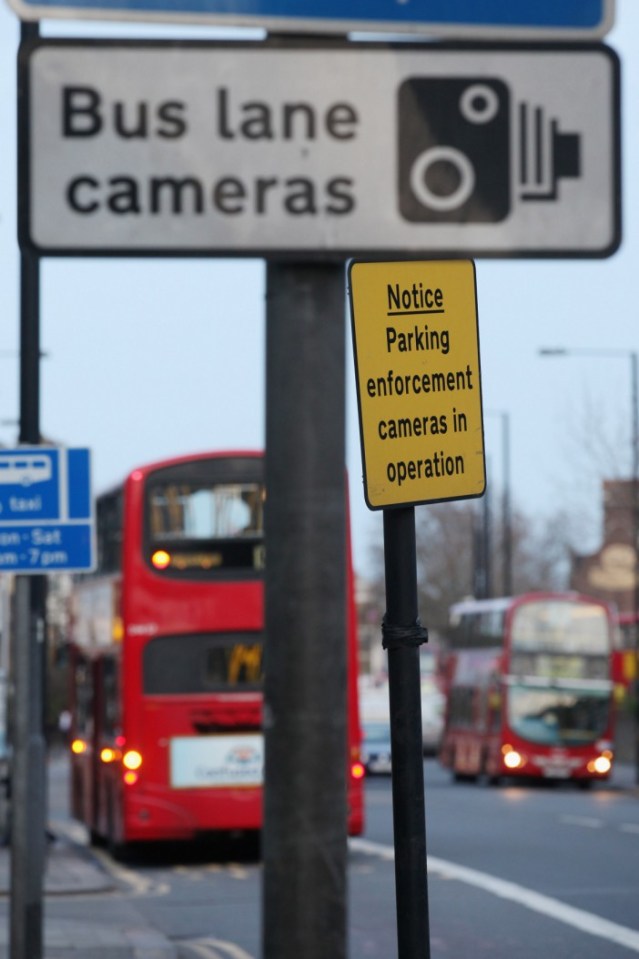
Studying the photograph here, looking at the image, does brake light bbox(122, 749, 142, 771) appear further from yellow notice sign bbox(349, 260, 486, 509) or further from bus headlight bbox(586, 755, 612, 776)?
bus headlight bbox(586, 755, 612, 776)

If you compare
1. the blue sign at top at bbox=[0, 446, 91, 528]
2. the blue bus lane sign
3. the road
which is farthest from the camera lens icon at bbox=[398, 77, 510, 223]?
the road

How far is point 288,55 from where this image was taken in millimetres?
3676

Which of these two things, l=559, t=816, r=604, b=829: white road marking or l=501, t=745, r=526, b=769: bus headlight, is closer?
l=559, t=816, r=604, b=829: white road marking

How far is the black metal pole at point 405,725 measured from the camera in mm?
4652

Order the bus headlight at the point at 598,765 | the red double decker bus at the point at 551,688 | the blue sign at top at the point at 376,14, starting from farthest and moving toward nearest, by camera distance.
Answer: the bus headlight at the point at 598,765, the red double decker bus at the point at 551,688, the blue sign at top at the point at 376,14

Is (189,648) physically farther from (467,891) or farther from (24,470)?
(24,470)

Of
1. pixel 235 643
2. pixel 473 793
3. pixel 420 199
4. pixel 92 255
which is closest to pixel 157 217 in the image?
pixel 92 255

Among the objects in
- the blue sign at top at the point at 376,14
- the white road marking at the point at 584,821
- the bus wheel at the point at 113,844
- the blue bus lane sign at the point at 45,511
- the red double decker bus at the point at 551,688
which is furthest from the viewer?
the red double decker bus at the point at 551,688

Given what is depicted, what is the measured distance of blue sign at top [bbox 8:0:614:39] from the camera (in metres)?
3.65

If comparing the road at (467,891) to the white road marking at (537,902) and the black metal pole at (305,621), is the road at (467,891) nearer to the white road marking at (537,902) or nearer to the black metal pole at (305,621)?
the white road marking at (537,902)

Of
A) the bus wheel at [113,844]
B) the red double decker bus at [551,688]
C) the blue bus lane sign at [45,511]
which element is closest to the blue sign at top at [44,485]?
the blue bus lane sign at [45,511]

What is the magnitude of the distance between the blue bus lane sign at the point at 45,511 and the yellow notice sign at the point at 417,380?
23.5ft

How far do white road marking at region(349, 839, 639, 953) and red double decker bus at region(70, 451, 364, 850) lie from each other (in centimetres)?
167

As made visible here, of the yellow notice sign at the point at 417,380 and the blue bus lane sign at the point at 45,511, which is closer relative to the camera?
the yellow notice sign at the point at 417,380
